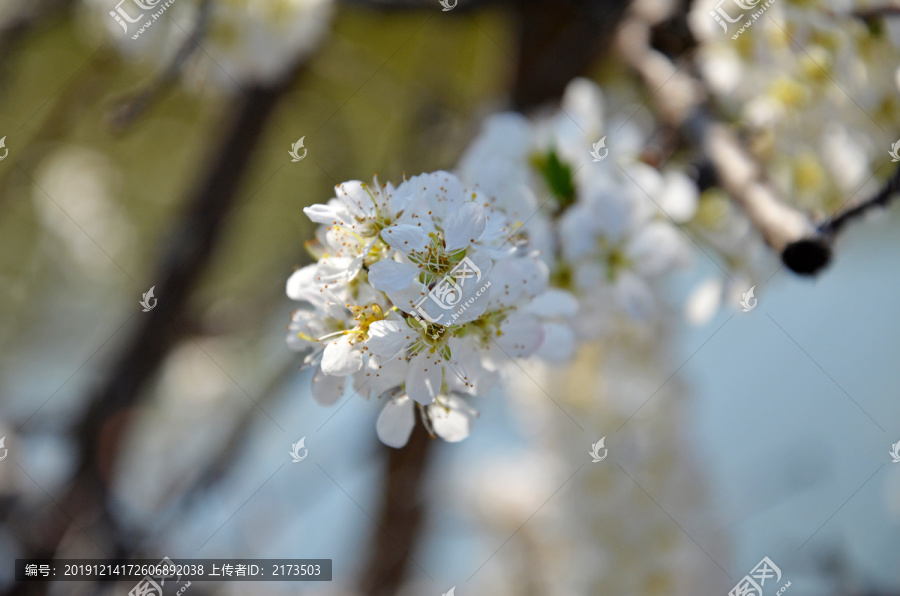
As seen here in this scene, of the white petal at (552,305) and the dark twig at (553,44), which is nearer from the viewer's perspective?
the white petal at (552,305)

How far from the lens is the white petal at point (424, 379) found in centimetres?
52

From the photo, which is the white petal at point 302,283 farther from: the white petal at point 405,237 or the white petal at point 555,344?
the white petal at point 555,344

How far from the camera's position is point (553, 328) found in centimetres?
64

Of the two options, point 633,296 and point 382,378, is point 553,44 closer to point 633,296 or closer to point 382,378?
point 633,296

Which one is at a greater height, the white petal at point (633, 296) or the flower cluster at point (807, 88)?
the flower cluster at point (807, 88)

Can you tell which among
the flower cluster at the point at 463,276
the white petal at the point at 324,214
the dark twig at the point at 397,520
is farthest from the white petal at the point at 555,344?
the dark twig at the point at 397,520

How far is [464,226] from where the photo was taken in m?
0.51

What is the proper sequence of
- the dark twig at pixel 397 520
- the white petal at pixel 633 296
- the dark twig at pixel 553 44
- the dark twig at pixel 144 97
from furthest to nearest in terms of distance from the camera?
the dark twig at pixel 397 520
the dark twig at pixel 553 44
the dark twig at pixel 144 97
the white petal at pixel 633 296

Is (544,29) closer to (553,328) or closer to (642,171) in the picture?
(642,171)

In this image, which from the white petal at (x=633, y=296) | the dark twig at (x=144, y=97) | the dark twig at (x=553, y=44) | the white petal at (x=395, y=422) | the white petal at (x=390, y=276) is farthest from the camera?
the dark twig at (x=553, y=44)

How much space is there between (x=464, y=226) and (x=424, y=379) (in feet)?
0.43

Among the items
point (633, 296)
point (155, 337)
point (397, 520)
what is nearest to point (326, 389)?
point (633, 296)

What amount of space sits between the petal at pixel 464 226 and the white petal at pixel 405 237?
1.3 inches

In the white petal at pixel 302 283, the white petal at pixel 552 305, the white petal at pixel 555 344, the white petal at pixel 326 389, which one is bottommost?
the white petal at pixel 555 344
